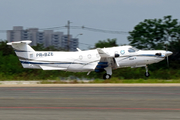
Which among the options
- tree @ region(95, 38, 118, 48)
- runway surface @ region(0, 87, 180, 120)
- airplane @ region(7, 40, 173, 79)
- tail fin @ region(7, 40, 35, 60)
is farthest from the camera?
tree @ region(95, 38, 118, 48)

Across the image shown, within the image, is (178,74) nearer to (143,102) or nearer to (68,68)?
(68,68)

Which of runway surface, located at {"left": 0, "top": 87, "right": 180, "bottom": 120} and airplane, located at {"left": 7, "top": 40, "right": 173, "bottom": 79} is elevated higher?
airplane, located at {"left": 7, "top": 40, "right": 173, "bottom": 79}

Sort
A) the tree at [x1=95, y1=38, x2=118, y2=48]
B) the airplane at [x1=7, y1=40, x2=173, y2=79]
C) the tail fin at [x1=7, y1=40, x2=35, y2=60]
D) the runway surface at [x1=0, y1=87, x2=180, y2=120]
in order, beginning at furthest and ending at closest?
the tree at [x1=95, y1=38, x2=118, y2=48]
the airplane at [x1=7, y1=40, x2=173, y2=79]
the tail fin at [x1=7, y1=40, x2=35, y2=60]
the runway surface at [x1=0, y1=87, x2=180, y2=120]

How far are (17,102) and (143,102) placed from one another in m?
4.89

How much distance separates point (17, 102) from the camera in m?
12.4

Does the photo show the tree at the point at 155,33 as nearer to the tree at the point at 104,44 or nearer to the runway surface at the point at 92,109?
the tree at the point at 104,44

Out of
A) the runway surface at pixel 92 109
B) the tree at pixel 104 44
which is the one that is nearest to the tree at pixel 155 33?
the tree at pixel 104 44

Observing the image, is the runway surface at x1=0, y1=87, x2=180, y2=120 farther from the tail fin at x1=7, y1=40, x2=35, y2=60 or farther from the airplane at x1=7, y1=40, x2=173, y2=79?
the tail fin at x1=7, y1=40, x2=35, y2=60

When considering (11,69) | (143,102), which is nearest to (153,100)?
(143,102)

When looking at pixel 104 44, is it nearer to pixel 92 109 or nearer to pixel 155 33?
pixel 155 33

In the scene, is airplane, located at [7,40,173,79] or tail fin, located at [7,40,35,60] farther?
airplane, located at [7,40,173,79]

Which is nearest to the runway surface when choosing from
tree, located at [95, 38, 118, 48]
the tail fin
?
the tail fin

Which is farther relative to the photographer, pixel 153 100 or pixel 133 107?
pixel 153 100

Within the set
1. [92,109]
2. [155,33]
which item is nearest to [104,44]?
[155,33]
